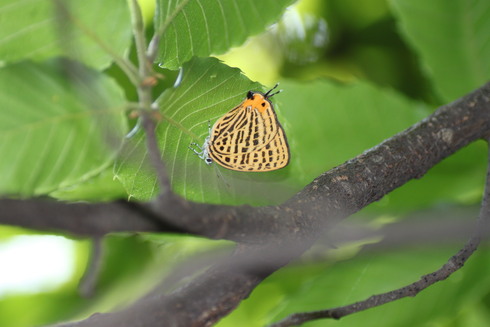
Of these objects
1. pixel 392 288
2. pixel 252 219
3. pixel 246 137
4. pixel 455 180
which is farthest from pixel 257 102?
pixel 455 180

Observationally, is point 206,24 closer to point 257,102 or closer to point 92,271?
point 257,102

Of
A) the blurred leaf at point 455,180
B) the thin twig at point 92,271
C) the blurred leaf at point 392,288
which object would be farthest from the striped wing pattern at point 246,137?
the blurred leaf at point 455,180

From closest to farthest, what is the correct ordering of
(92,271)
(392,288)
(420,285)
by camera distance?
(92,271) → (420,285) → (392,288)

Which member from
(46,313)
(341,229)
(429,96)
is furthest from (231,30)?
(46,313)

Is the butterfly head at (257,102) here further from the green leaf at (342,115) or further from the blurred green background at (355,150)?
the green leaf at (342,115)

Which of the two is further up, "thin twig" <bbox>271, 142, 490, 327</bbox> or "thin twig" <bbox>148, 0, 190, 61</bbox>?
"thin twig" <bbox>148, 0, 190, 61</bbox>

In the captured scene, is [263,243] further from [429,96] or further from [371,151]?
[429,96]

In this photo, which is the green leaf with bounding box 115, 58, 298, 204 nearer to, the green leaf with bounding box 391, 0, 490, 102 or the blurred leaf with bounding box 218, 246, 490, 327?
the blurred leaf with bounding box 218, 246, 490, 327

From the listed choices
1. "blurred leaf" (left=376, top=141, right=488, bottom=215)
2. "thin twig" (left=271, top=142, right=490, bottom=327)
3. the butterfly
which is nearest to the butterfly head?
the butterfly
